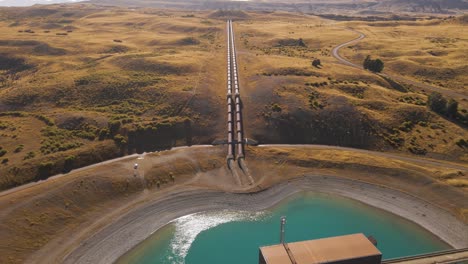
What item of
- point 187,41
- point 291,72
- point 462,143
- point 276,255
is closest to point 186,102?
point 291,72

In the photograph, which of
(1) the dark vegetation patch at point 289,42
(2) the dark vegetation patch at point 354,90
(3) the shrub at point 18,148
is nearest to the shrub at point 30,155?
(3) the shrub at point 18,148

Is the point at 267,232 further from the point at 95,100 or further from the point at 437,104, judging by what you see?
the point at 95,100

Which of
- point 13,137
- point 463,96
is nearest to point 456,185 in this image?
point 463,96

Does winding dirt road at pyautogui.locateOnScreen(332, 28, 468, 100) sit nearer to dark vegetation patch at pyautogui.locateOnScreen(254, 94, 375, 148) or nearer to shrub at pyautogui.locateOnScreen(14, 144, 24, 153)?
dark vegetation patch at pyautogui.locateOnScreen(254, 94, 375, 148)

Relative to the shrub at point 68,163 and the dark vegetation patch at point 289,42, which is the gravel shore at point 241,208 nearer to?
the shrub at point 68,163

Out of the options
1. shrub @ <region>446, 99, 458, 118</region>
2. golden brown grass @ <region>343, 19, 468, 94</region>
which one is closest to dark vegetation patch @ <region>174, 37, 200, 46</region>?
golden brown grass @ <region>343, 19, 468, 94</region>

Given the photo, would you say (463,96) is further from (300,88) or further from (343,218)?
(343,218)

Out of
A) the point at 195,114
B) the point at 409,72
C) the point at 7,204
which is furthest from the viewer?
the point at 409,72
